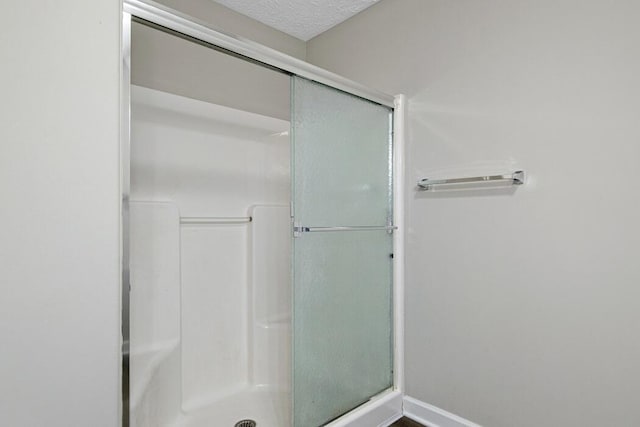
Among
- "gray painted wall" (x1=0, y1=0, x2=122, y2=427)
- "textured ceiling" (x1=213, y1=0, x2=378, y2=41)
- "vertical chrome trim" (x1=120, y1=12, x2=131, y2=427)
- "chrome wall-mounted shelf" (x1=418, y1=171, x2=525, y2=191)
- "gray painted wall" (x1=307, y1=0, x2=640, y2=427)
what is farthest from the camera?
"textured ceiling" (x1=213, y1=0, x2=378, y2=41)

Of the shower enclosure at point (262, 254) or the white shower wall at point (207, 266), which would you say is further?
the white shower wall at point (207, 266)

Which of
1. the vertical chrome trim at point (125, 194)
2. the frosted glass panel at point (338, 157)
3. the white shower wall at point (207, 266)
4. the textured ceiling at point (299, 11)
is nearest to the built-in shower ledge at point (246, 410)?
the white shower wall at point (207, 266)

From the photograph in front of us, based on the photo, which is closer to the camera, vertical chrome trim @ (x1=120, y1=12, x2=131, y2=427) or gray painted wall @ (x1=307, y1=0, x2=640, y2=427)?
vertical chrome trim @ (x1=120, y1=12, x2=131, y2=427)

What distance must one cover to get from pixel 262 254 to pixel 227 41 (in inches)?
50.0

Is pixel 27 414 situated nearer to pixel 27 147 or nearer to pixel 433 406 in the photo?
pixel 27 147

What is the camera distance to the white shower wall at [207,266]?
5.65 feet

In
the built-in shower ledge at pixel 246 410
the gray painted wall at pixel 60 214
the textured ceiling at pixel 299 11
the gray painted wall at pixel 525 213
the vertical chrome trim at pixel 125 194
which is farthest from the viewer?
the textured ceiling at pixel 299 11

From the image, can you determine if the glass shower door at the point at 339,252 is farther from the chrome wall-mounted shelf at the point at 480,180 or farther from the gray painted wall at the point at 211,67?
the gray painted wall at the point at 211,67

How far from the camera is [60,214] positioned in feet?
2.85

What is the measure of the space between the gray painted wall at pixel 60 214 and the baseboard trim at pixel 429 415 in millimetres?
1428

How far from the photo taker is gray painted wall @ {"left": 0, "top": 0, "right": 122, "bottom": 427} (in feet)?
2.65

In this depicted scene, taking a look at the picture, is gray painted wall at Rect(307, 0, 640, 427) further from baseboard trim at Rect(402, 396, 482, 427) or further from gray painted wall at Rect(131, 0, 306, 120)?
gray painted wall at Rect(131, 0, 306, 120)

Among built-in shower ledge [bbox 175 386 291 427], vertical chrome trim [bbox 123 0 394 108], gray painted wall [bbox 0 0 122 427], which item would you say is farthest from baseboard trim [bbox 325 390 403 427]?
vertical chrome trim [bbox 123 0 394 108]

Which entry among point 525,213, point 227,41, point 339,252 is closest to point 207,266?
point 339,252
